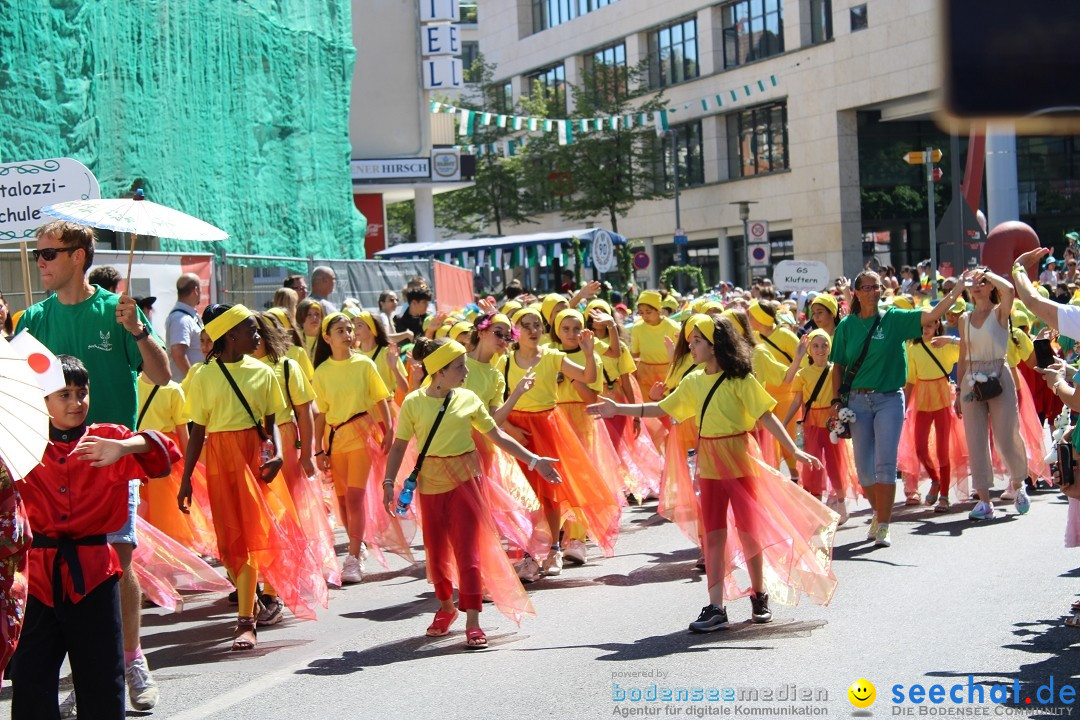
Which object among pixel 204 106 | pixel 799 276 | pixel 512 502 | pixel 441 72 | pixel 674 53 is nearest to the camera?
pixel 512 502

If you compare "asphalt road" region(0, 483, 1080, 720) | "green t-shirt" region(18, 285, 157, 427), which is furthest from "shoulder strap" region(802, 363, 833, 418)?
"green t-shirt" region(18, 285, 157, 427)

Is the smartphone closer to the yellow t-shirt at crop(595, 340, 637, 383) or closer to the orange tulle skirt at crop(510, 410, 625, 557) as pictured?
the orange tulle skirt at crop(510, 410, 625, 557)

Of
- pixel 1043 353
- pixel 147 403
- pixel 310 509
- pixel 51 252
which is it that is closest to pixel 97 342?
pixel 51 252

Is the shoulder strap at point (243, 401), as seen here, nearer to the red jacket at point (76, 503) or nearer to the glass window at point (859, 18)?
the red jacket at point (76, 503)

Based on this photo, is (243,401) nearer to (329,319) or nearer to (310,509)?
(310,509)

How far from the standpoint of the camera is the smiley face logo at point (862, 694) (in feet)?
20.1

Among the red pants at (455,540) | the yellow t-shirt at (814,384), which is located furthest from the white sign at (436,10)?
the red pants at (455,540)

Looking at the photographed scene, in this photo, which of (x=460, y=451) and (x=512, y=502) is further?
(x=512, y=502)

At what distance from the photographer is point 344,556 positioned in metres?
10.9

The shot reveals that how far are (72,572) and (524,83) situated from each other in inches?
2410

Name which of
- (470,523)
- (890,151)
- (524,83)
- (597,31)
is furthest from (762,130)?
(470,523)

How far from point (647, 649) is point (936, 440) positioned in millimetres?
5667

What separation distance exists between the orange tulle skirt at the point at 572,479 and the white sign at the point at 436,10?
3216 centimetres

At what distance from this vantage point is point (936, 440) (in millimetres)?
Answer: 12219
